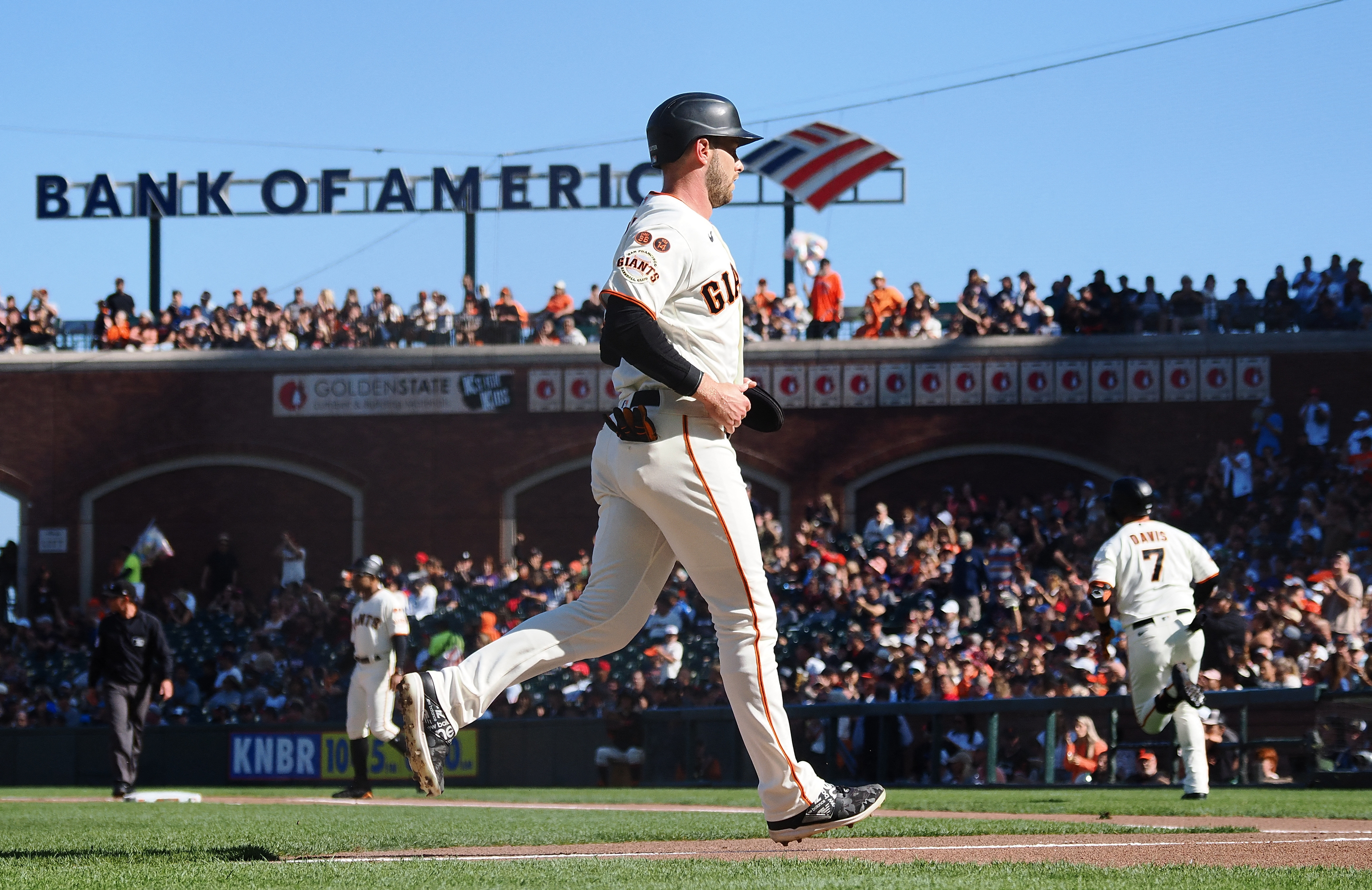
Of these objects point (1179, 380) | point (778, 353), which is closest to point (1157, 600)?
point (1179, 380)

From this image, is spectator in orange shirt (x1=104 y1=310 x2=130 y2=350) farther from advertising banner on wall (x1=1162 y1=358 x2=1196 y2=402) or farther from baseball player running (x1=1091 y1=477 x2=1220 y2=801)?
baseball player running (x1=1091 y1=477 x2=1220 y2=801)

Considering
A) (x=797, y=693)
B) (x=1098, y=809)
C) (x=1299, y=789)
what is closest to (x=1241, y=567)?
(x=797, y=693)

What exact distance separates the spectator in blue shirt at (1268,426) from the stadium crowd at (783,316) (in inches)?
60.3

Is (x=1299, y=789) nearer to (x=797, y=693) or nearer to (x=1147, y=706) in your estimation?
(x=1147, y=706)

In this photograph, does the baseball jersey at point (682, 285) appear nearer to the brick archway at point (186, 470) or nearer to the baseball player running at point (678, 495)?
the baseball player running at point (678, 495)

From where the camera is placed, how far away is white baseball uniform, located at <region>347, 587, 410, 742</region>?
12914 millimetres

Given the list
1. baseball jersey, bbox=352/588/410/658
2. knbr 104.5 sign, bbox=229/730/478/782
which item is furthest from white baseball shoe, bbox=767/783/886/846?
knbr 104.5 sign, bbox=229/730/478/782

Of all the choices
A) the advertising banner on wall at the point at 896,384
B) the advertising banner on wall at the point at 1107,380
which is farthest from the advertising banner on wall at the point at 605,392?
the advertising banner on wall at the point at 1107,380

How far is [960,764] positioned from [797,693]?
182 inches

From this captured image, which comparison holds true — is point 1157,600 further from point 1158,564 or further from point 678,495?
point 678,495

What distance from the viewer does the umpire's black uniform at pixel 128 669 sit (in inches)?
537

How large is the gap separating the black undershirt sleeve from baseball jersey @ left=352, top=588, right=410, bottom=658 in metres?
8.02

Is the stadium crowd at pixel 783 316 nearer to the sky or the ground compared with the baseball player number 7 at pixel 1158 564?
nearer to the sky

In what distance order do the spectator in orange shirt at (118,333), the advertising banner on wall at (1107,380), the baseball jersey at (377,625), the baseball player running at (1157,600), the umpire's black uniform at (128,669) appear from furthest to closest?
the spectator in orange shirt at (118,333), the advertising banner on wall at (1107,380), the umpire's black uniform at (128,669), the baseball jersey at (377,625), the baseball player running at (1157,600)
